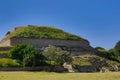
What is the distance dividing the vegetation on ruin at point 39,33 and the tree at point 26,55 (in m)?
24.2

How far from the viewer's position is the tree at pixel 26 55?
84.6 meters

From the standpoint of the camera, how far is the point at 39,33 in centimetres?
12038

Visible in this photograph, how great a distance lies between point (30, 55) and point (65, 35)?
1658 inches

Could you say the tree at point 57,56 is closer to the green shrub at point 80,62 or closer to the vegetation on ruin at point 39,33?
the green shrub at point 80,62

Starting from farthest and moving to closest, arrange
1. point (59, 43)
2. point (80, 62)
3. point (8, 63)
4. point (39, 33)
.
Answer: point (39, 33) < point (59, 43) < point (80, 62) < point (8, 63)

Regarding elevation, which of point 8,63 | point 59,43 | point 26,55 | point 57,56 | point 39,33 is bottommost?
point 8,63

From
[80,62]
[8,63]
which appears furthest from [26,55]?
[80,62]

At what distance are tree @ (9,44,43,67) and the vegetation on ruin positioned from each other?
953 inches

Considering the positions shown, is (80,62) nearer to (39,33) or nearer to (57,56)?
(57,56)

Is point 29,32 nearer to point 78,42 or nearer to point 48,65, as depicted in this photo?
point 78,42

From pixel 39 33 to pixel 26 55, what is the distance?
34.5 metres

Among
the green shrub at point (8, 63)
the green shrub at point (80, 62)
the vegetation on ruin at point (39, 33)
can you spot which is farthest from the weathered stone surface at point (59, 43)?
the green shrub at point (8, 63)

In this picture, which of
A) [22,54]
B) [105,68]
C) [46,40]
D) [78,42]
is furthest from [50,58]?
[78,42]

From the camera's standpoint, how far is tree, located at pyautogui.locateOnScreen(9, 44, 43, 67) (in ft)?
278
